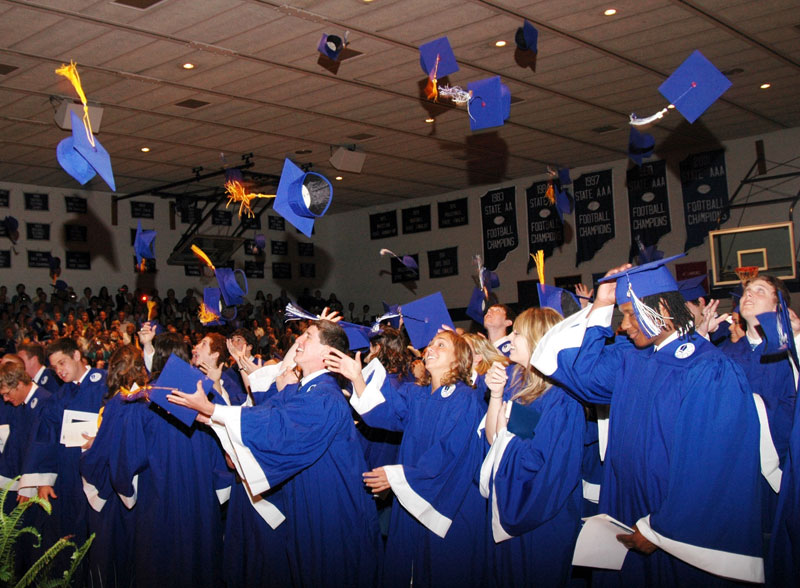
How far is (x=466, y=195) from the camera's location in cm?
1886

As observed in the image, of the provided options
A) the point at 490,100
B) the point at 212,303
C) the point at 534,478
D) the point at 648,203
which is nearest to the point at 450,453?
the point at 534,478

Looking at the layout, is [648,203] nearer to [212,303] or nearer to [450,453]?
[212,303]

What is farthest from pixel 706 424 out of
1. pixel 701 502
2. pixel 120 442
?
pixel 120 442

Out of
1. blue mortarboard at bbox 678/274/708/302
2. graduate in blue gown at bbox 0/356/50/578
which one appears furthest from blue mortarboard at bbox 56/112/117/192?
blue mortarboard at bbox 678/274/708/302

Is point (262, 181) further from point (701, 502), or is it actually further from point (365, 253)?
point (701, 502)

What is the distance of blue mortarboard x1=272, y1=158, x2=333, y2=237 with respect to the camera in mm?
4820

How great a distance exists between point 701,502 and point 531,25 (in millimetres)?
7030

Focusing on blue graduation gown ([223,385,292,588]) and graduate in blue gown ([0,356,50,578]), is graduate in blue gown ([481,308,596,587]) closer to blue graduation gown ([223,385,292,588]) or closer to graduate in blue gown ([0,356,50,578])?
blue graduation gown ([223,385,292,588])

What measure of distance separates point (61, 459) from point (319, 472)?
108 inches

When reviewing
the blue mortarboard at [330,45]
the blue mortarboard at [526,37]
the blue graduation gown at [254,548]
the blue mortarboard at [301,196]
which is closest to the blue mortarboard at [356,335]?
the blue mortarboard at [301,196]

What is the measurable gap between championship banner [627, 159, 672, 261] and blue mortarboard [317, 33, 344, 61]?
8690 millimetres

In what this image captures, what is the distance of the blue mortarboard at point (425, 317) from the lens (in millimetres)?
5066

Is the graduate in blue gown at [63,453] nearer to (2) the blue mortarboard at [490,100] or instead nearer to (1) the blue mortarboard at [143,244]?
(1) the blue mortarboard at [143,244]

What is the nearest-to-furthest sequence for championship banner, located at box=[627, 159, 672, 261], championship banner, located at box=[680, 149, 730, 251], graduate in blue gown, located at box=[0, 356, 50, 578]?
1. graduate in blue gown, located at box=[0, 356, 50, 578]
2. championship banner, located at box=[680, 149, 730, 251]
3. championship banner, located at box=[627, 159, 672, 261]
